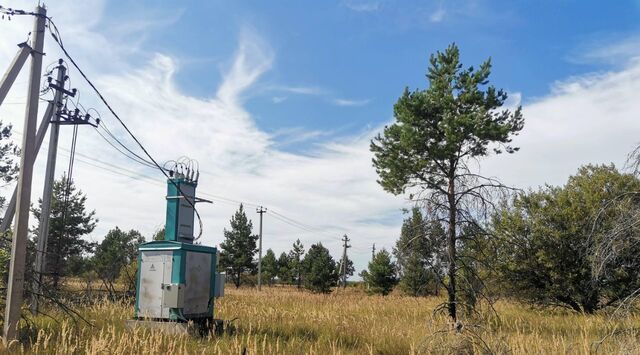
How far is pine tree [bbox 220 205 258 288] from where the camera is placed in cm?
5125

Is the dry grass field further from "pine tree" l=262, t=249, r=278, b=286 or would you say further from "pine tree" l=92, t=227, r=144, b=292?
"pine tree" l=262, t=249, r=278, b=286

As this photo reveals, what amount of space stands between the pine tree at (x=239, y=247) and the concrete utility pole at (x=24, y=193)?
4367 centimetres

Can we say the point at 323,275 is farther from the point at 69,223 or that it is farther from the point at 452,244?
the point at 452,244

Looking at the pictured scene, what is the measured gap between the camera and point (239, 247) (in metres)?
52.1

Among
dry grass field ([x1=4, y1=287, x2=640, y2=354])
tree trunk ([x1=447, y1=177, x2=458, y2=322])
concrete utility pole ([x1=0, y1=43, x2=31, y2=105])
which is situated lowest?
dry grass field ([x1=4, y1=287, x2=640, y2=354])

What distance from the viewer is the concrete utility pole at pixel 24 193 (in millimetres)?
7672

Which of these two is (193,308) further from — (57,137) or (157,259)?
(57,137)

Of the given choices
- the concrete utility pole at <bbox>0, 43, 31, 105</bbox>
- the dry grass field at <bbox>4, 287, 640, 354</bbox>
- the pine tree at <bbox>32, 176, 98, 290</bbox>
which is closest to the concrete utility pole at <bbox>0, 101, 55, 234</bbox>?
the dry grass field at <bbox>4, 287, 640, 354</bbox>

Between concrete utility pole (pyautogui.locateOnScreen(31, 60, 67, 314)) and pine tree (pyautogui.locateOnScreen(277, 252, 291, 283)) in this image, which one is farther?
pine tree (pyautogui.locateOnScreen(277, 252, 291, 283))

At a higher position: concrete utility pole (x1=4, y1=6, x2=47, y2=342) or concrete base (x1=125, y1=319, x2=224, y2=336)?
concrete utility pole (x1=4, y1=6, x2=47, y2=342)

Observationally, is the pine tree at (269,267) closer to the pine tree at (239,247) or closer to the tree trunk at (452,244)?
the pine tree at (239,247)

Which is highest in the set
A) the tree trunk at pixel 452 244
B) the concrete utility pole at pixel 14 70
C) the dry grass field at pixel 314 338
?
the concrete utility pole at pixel 14 70

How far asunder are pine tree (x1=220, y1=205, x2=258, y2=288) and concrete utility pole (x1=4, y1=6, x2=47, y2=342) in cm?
4367

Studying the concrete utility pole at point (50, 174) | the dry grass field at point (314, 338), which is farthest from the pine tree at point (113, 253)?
the dry grass field at point (314, 338)
